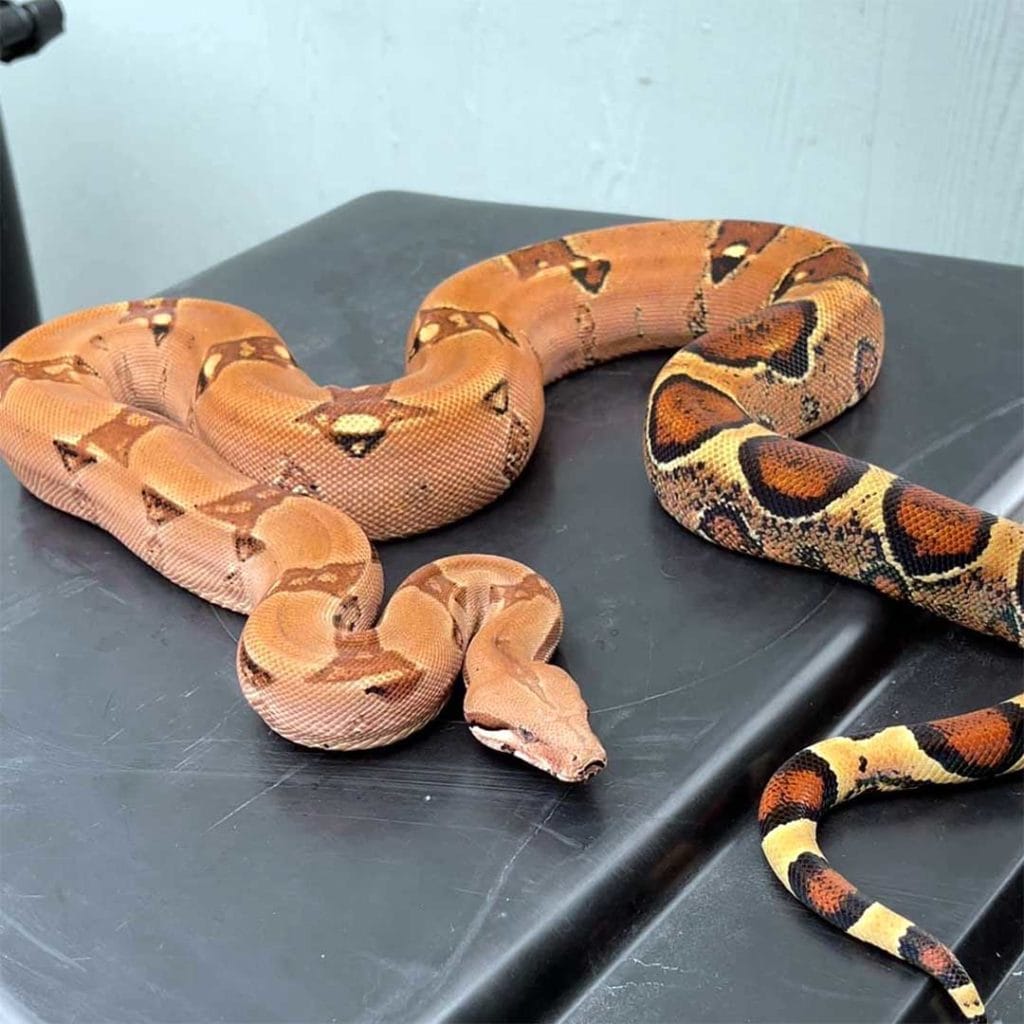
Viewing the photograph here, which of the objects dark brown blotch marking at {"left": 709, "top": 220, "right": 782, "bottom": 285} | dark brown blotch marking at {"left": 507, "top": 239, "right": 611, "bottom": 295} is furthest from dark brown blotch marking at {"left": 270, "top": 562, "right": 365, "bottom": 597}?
dark brown blotch marking at {"left": 709, "top": 220, "right": 782, "bottom": 285}

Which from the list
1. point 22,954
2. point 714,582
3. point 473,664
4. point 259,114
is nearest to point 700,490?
point 714,582

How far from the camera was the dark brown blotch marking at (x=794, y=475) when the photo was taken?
257cm

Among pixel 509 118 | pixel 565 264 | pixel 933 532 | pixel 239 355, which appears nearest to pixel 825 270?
pixel 565 264

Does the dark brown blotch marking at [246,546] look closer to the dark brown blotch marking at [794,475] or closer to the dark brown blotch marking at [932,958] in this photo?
the dark brown blotch marking at [794,475]

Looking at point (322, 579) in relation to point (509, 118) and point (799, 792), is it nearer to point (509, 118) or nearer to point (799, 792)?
point (799, 792)

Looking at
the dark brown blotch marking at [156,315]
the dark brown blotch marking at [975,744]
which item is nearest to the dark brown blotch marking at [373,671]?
the dark brown blotch marking at [975,744]

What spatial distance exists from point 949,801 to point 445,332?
1492 millimetres

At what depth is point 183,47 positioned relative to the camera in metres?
5.31

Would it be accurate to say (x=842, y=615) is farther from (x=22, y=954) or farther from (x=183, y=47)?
(x=183, y=47)

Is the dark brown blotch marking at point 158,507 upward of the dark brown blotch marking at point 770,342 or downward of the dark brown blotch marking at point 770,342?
downward

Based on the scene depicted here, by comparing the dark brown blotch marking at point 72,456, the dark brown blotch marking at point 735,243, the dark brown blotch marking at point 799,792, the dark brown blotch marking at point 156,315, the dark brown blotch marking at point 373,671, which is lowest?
the dark brown blotch marking at point 799,792

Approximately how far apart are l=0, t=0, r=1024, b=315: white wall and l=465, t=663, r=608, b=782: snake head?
2690mm

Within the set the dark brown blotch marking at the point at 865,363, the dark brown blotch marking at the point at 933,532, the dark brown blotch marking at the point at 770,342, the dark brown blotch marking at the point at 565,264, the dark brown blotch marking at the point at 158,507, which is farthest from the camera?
the dark brown blotch marking at the point at 565,264

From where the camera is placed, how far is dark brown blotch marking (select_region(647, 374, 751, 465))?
2.73m
